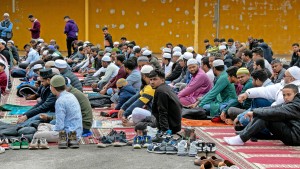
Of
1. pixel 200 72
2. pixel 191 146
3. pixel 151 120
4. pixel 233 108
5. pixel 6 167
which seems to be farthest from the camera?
pixel 200 72

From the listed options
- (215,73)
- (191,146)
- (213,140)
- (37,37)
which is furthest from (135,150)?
(37,37)

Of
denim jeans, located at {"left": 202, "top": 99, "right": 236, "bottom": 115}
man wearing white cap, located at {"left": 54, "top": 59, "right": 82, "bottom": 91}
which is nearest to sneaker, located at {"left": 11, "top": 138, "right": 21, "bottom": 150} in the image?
man wearing white cap, located at {"left": 54, "top": 59, "right": 82, "bottom": 91}

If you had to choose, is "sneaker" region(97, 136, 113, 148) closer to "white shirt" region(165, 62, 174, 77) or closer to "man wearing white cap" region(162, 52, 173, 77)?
"white shirt" region(165, 62, 174, 77)

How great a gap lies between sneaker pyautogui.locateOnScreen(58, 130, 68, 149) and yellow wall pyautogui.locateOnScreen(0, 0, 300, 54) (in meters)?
20.4

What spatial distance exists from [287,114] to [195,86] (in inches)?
145

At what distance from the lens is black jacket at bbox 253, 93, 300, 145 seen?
8133 millimetres

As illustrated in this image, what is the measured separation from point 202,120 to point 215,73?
40.6 inches

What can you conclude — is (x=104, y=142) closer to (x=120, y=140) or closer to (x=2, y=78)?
(x=120, y=140)

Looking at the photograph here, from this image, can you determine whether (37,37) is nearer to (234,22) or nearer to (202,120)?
(234,22)

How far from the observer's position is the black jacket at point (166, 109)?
8.71 m

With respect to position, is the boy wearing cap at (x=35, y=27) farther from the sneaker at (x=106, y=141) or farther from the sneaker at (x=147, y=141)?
the sneaker at (x=147, y=141)

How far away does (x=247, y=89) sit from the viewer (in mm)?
10023

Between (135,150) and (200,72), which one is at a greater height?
(200,72)

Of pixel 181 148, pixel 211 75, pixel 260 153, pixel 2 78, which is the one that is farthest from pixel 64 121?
pixel 2 78
